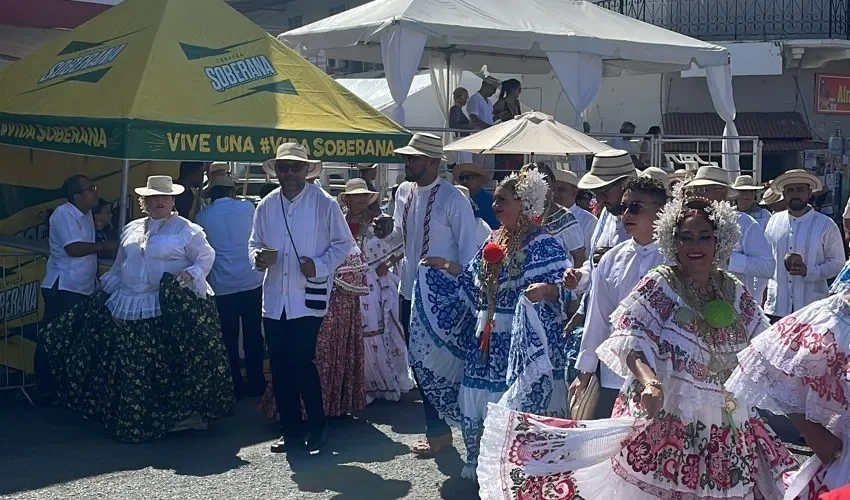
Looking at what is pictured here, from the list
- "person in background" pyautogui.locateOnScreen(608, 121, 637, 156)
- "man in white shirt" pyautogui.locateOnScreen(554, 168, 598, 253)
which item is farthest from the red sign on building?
"man in white shirt" pyautogui.locateOnScreen(554, 168, 598, 253)

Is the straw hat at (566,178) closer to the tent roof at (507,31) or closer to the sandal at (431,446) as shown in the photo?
the sandal at (431,446)

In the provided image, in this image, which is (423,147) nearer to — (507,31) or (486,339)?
(486,339)

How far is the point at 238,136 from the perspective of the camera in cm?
866

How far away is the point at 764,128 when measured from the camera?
22.5 meters

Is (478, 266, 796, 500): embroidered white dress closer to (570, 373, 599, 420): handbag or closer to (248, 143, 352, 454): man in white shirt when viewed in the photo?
(570, 373, 599, 420): handbag

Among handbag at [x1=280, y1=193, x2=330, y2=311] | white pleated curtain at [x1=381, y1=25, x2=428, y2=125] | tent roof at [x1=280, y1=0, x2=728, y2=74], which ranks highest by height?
tent roof at [x1=280, y1=0, x2=728, y2=74]

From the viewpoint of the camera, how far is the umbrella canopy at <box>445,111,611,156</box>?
10.2 m

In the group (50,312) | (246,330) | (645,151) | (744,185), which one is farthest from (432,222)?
(645,151)

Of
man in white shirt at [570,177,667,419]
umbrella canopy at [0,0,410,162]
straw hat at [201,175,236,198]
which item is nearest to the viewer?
man in white shirt at [570,177,667,419]

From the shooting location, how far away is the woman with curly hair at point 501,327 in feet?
19.8

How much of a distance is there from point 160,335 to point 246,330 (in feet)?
4.71

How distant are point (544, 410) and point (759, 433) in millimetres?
1573

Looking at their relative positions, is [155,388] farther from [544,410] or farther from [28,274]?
[544,410]

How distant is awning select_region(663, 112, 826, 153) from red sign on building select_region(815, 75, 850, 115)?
708 mm
